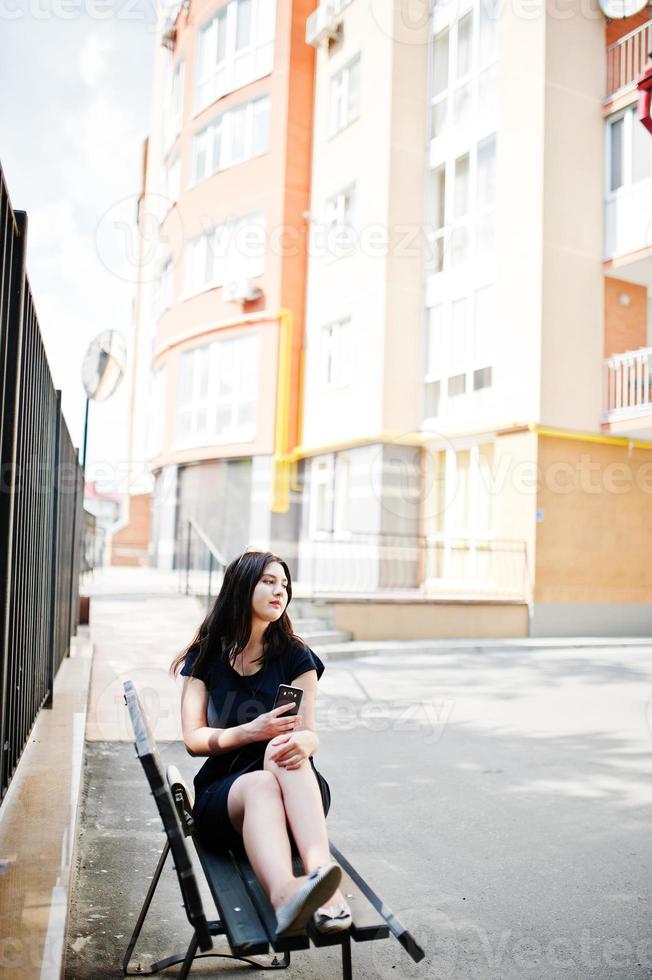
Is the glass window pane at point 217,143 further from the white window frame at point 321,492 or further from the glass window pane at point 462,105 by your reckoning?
the white window frame at point 321,492

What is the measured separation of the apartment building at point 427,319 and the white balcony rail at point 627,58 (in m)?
0.04

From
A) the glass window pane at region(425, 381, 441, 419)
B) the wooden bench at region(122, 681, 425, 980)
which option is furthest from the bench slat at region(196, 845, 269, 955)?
the glass window pane at region(425, 381, 441, 419)

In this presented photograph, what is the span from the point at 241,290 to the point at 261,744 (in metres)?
16.0

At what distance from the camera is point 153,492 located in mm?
21875

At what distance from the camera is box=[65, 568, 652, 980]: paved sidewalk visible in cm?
272

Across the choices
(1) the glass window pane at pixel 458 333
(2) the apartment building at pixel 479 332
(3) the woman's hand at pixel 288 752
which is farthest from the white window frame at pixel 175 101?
(3) the woman's hand at pixel 288 752

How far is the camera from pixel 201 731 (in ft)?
8.98

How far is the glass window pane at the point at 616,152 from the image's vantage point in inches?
544

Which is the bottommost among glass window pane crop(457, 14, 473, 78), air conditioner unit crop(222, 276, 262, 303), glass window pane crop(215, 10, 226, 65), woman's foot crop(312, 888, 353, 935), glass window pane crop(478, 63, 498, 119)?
woman's foot crop(312, 888, 353, 935)

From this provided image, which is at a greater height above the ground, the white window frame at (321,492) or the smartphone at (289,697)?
the white window frame at (321,492)

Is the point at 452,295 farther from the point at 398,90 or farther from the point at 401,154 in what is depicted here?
the point at 398,90

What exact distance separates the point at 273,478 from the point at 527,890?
1440 centimetres

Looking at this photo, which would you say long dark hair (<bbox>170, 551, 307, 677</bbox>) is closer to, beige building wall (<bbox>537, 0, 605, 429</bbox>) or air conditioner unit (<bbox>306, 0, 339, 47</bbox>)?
beige building wall (<bbox>537, 0, 605, 429</bbox>)

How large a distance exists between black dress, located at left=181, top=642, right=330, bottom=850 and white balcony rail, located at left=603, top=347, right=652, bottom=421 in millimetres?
11321
